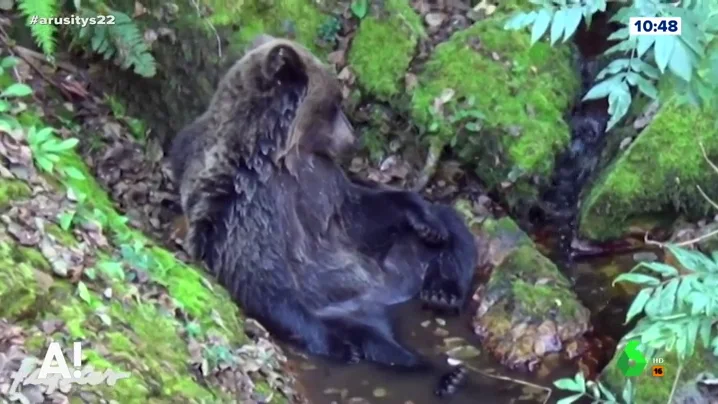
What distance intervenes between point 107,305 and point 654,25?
8.63 feet

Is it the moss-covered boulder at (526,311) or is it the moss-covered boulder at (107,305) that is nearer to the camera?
the moss-covered boulder at (107,305)

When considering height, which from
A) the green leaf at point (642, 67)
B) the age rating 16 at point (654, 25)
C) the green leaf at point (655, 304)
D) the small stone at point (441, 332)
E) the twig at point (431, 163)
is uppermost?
the age rating 16 at point (654, 25)

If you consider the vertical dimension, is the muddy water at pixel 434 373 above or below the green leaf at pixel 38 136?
below

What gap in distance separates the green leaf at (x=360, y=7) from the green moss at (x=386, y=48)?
5 cm

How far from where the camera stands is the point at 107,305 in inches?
174

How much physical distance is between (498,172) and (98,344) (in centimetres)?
362

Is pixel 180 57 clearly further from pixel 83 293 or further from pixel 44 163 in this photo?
pixel 83 293

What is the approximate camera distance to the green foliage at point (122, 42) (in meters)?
6.25

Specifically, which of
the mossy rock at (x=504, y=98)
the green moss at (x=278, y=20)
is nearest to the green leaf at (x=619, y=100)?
the mossy rock at (x=504, y=98)

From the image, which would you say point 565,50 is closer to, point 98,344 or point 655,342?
point 655,342

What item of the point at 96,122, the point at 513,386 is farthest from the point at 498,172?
the point at 96,122

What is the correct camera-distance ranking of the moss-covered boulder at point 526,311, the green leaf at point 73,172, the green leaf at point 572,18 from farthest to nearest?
the moss-covered boulder at point 526,311 → the green leaf at point 73,172 → the green leaf at point 572,18

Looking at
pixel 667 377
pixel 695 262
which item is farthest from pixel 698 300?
pixel 667 377

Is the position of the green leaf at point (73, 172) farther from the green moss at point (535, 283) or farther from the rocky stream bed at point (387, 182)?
the green moss at point (535, 283)
